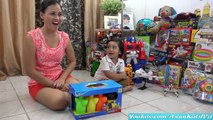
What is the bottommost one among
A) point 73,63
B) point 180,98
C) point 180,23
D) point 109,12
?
point 180,98

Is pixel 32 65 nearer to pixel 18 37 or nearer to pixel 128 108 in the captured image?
pixel 128 108

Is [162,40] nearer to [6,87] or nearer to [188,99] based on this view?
[188,99]

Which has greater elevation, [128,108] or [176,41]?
[176,41]

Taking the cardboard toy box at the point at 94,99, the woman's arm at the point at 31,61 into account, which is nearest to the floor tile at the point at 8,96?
the woman's arm at the point at 31,61

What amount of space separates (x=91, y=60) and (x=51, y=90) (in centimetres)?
97

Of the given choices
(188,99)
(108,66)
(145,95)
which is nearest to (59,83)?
(108,66)

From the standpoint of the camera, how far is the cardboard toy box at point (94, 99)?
3.71ft

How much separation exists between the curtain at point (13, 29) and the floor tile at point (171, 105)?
57.9 inches

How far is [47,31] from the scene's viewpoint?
136 cm

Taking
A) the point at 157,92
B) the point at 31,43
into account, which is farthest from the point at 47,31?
the point at 157,92

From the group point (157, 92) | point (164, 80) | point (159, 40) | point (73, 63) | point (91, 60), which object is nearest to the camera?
point (73, 63)

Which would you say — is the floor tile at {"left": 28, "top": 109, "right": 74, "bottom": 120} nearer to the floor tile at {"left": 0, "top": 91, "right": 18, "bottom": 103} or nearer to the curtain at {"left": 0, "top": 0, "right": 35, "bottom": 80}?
the floor tile at {"left": 0, "top": 91, "right": 18, "bottom": 103}

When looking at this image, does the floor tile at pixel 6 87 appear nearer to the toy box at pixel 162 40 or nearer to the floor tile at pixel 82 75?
the floor tile at pixel 82 75

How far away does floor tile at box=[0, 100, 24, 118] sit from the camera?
3.96 feet
